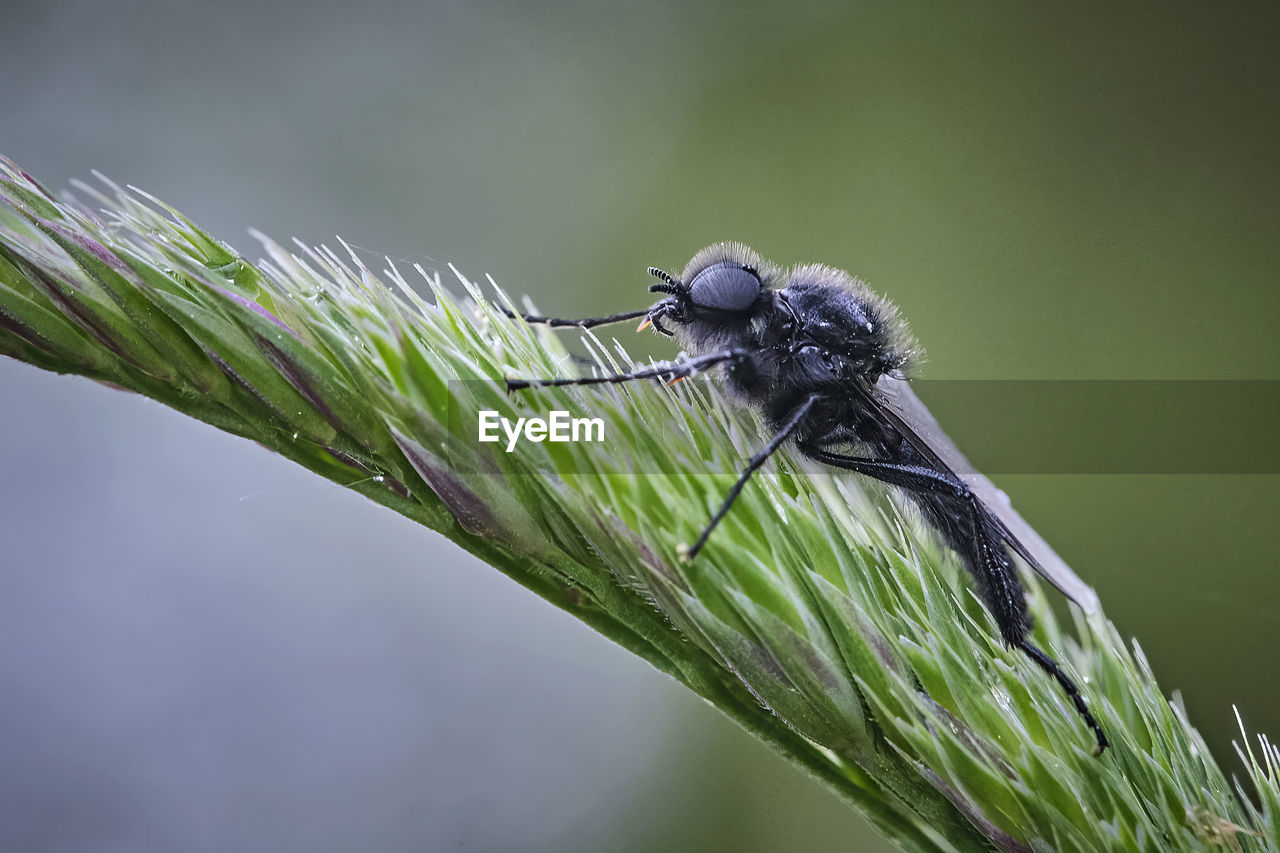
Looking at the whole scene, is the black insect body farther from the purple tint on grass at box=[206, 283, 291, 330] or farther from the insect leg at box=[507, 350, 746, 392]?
the purple tint on grass at box=[206, 283, 291, 330]

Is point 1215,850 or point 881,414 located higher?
point 881,414

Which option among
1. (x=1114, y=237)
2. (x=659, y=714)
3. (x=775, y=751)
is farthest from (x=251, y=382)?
(x=659, y=714)

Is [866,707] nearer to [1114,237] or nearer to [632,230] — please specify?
[1114,237]

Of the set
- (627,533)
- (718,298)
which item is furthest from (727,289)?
(627,533)

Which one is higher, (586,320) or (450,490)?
(586,320)

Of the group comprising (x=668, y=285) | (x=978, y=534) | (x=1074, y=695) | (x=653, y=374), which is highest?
(x=668, y=285)

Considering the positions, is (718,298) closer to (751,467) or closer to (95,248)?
(751,467)
